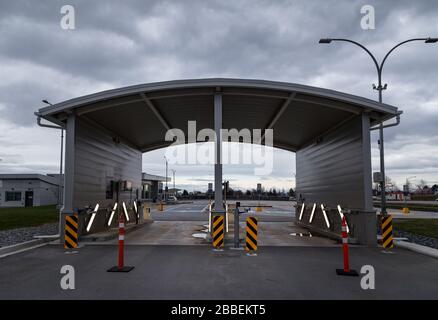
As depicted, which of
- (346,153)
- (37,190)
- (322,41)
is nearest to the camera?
(346,153)

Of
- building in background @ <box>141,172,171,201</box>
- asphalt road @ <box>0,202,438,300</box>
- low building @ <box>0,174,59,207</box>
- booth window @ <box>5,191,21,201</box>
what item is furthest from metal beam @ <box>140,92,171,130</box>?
building in background @ <box>141,172,171,201</box>

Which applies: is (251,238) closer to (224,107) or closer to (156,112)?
(224,107)

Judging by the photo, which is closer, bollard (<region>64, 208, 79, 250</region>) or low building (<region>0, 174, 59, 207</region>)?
Result: bollard (<region>64, 208, 79, 250</region>)

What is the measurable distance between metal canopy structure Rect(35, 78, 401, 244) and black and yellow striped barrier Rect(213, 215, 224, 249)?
661 millimetres

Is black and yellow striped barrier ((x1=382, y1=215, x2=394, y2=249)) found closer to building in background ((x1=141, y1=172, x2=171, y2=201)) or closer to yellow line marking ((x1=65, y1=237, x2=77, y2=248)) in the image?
yellow line marking ((x1=65, y1=237, x2=77, y2=248))

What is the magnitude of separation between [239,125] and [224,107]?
2.90 m

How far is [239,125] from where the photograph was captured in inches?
662

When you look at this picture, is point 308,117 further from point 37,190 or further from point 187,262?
point 37,190

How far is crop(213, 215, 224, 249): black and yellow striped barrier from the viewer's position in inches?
417

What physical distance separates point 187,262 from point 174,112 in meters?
7.41

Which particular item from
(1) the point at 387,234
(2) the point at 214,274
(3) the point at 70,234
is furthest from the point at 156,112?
(1) the point at 387,234

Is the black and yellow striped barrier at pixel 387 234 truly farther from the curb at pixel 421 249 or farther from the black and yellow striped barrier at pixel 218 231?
the black and yellow striped barrier at pixel 218 231

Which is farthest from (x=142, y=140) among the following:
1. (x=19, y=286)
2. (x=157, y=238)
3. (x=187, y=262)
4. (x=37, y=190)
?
(x=37, y=190)
